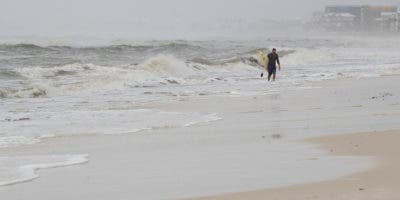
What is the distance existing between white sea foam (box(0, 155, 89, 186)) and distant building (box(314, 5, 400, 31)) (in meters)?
155

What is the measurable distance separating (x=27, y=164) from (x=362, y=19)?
180643 mm

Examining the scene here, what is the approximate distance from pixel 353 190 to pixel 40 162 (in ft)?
12.6

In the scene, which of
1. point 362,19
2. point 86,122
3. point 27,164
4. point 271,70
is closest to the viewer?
point 27,164

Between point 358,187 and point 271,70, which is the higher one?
point 358,187

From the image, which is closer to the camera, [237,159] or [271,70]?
[237,159]

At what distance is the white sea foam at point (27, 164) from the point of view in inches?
304

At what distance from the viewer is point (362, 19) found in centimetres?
→ 18288

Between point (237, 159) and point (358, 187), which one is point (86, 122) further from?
point (358, 187)

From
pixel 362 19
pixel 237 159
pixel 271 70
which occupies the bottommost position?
pixel 271 70

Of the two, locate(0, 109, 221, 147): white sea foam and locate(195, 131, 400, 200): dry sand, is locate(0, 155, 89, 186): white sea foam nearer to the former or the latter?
locate(0, 109, 221, 147): white sea foam

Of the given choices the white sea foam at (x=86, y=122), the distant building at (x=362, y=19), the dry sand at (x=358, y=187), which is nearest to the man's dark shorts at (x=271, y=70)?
the white sea foam at (x=86, y=122)

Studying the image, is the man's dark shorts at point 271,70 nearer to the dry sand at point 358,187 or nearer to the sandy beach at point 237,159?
the sandy beach at point 237,159

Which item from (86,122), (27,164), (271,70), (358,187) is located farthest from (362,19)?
(358,187)

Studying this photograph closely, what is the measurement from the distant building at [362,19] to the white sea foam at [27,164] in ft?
507
